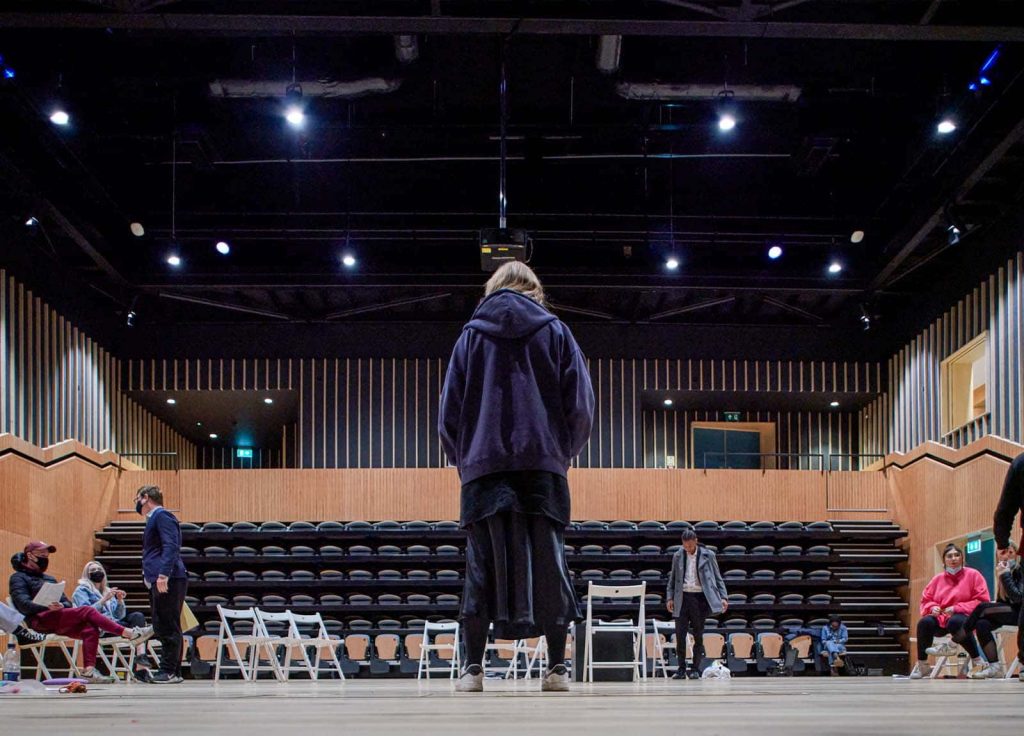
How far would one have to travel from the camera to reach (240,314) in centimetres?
1939

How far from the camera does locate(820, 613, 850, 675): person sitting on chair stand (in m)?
15.1

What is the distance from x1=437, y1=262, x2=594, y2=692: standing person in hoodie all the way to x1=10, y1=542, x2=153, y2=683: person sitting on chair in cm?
571

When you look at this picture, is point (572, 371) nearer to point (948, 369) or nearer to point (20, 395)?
point (20, 395)

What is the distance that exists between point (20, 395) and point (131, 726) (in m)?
14.5

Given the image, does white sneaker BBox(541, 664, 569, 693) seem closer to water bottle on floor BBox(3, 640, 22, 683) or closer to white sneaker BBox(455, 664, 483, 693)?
white sneaker BBox(455, 664, 483, 693)

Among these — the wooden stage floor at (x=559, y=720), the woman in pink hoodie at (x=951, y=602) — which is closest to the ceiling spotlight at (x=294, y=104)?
the woman in pink hoodie at (x=951, y=602)

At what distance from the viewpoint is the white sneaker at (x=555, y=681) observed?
4148 mm

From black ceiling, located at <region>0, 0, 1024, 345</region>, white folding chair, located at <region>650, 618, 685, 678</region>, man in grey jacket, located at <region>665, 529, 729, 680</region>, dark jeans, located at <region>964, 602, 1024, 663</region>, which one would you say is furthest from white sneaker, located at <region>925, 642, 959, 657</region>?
black ceiling, located at <region>0, 0, 1024, 345</region>

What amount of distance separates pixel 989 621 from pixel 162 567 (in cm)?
660

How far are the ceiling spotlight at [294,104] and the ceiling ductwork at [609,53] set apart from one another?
3.05 meters

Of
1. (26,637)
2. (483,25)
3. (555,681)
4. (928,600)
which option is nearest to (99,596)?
(26,637)

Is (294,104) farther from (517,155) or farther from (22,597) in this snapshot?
(22,597)

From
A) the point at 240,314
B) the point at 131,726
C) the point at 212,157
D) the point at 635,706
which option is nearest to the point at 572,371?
the point at 635,706

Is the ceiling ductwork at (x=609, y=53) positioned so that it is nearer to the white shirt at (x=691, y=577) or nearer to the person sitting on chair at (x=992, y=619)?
the white shirt at (x=691, y=577)
